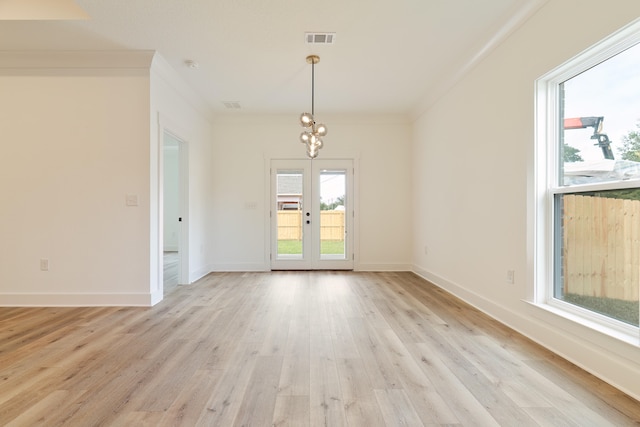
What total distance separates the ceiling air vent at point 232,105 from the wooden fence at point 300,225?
1.99 m

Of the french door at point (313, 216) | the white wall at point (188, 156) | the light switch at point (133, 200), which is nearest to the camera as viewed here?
the light switch at point (133, 200)

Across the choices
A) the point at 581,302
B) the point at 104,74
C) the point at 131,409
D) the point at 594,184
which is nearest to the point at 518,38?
the point at 594,184

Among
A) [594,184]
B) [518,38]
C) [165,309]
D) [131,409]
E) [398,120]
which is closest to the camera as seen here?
[131,409]

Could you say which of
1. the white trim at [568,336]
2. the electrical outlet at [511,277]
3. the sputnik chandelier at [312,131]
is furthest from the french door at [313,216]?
the electrical outlet at [511,277]

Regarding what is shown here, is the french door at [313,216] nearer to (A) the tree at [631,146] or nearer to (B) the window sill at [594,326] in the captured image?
(B) the window sill at [594,326]

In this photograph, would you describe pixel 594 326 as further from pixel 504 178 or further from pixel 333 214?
pixel 333 214

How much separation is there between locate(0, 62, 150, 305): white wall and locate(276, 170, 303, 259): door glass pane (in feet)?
8.58

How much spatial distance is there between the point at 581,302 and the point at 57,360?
3.77 meters

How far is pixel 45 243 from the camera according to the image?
3.52 metres

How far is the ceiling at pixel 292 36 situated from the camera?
8.95 ft

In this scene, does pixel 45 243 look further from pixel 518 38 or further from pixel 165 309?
pixel 518 38

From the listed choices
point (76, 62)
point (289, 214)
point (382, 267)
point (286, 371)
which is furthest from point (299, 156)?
point (286, 371)

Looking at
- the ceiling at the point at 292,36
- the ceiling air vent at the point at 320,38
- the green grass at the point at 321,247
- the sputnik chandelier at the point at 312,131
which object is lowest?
the green grass at the point at 321,247

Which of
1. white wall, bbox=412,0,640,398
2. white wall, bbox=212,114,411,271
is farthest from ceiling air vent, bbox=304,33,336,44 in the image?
white wall, bbox=212,114,411,271
